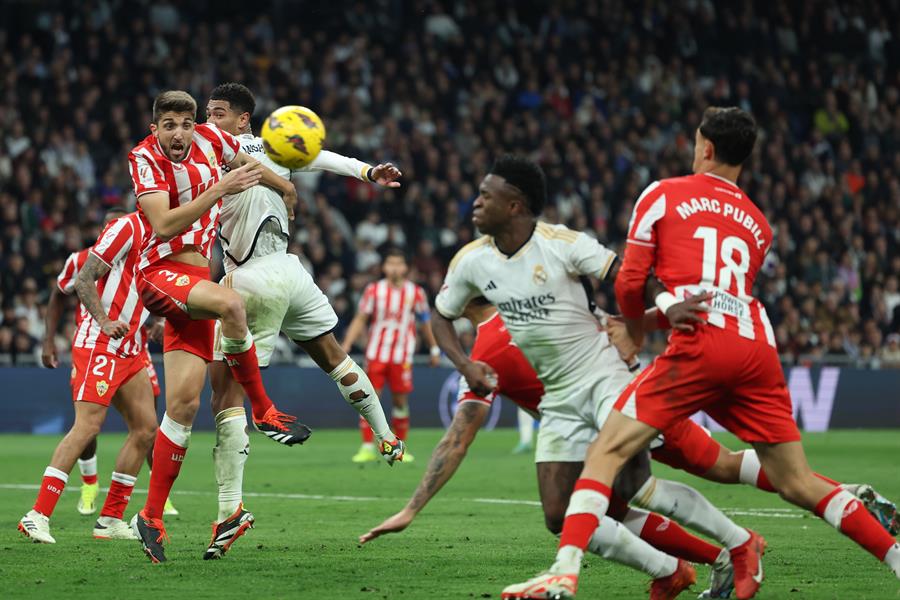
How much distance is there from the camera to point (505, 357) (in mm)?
8273

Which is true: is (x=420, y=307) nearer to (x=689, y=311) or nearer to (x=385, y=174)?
(x=385, y=174)

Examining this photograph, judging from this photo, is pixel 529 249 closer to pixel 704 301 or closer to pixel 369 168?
pixel 704 301

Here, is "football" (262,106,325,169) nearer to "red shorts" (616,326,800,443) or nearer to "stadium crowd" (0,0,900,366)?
"red shorts" (616,326,800,443)

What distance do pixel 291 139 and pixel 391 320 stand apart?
1095 cm

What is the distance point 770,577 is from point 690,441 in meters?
0.94

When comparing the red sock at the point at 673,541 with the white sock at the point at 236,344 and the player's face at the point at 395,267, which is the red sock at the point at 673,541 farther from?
the player's face at the point at 395,267

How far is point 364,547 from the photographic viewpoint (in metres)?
8.61

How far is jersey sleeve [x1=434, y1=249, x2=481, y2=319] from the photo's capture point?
6816 mm

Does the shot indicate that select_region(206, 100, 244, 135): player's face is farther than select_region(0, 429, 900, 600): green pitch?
Yes

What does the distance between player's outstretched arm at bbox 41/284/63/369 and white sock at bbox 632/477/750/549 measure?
5482 mm

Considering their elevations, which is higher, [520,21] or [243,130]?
[520,21]

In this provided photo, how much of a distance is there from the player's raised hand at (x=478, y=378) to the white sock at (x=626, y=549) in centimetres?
88

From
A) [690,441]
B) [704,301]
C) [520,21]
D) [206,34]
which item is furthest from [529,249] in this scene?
[520,21]

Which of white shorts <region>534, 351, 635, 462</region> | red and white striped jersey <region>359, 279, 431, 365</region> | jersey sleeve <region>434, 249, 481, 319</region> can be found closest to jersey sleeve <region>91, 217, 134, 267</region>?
jersey sleeve <region>434, 249, 481, 319</region>
